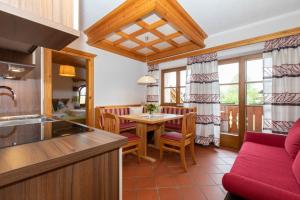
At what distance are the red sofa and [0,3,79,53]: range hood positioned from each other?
1506mm

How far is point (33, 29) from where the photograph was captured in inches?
34.4

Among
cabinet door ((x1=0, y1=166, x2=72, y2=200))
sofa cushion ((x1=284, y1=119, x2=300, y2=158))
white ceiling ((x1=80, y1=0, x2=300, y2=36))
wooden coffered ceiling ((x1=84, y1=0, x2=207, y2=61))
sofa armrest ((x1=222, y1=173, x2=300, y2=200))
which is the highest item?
white ceiling ((x1=80, y1=0, x2=300, y2=36))

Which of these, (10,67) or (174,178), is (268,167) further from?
(10,67)

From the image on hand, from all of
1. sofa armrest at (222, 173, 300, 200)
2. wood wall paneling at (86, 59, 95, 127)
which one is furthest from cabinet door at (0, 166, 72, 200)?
wood wall paneling at (86, 59, 95, 127)

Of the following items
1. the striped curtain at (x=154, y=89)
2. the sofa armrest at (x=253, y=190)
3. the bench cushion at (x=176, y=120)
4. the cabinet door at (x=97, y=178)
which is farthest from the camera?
the striped curtain at (x=154, y=89)

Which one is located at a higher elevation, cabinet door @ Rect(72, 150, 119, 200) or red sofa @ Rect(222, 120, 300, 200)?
cabinet door @ Rect(72, 150, 119, 200)

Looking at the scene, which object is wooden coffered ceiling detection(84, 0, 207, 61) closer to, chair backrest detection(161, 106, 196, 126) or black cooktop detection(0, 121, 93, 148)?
chair backrest detection(161, 106, 196, 126)

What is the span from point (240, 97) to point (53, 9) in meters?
3.51

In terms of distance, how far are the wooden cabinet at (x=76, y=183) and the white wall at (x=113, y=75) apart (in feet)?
8.53

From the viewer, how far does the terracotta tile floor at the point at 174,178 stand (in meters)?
1.79

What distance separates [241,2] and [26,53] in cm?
293

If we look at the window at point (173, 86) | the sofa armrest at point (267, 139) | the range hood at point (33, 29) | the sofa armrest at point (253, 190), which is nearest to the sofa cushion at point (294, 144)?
the sofa armrest at point (267, 139)

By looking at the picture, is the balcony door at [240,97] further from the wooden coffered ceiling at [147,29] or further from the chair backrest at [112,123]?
the chair backrest at [112,123]

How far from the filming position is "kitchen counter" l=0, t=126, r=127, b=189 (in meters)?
0.51
